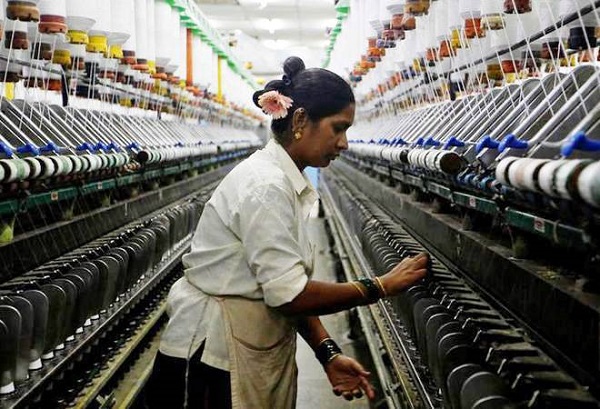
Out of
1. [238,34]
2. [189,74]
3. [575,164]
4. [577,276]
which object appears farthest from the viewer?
[238,34]

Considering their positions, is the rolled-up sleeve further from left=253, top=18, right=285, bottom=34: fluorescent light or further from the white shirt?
left=253, top=18, right=285, bottom=34: fluorescent light

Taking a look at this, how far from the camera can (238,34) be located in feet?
Result: 78.5

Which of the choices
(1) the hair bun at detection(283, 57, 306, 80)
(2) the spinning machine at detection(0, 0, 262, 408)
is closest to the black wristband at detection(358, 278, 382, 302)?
(1) the hair bun at detection(283, 57, 306, 80)

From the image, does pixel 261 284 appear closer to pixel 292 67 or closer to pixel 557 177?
pixel 292 67

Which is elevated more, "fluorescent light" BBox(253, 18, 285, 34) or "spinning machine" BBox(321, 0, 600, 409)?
"fluorescent light" BBox(253, 18, 285, 34)

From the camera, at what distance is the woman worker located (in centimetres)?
222

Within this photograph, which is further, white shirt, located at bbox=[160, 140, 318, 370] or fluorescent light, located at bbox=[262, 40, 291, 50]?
fluorescent light, located at bbox=[262, 40, 291, 50]

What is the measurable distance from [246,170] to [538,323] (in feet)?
3.11

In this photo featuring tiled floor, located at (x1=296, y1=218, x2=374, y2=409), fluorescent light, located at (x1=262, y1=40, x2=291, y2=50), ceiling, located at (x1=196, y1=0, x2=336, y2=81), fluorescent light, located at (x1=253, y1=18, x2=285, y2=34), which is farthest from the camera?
fluorescent light, located at (x1=262, y1=40, x2=291, y2=50)

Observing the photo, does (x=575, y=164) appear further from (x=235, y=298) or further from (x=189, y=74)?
(x=189, y=74)

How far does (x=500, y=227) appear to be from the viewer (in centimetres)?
325

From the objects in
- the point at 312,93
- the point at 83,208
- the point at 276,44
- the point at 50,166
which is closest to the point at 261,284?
the point at 312,93

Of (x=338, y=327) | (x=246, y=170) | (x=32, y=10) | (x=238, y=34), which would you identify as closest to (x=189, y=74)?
(x=338, y=327)

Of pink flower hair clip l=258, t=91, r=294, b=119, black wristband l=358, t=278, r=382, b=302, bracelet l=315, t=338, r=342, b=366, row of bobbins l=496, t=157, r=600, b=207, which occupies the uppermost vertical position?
pink flower hair clip l=258, t=91, r=294, b=119
